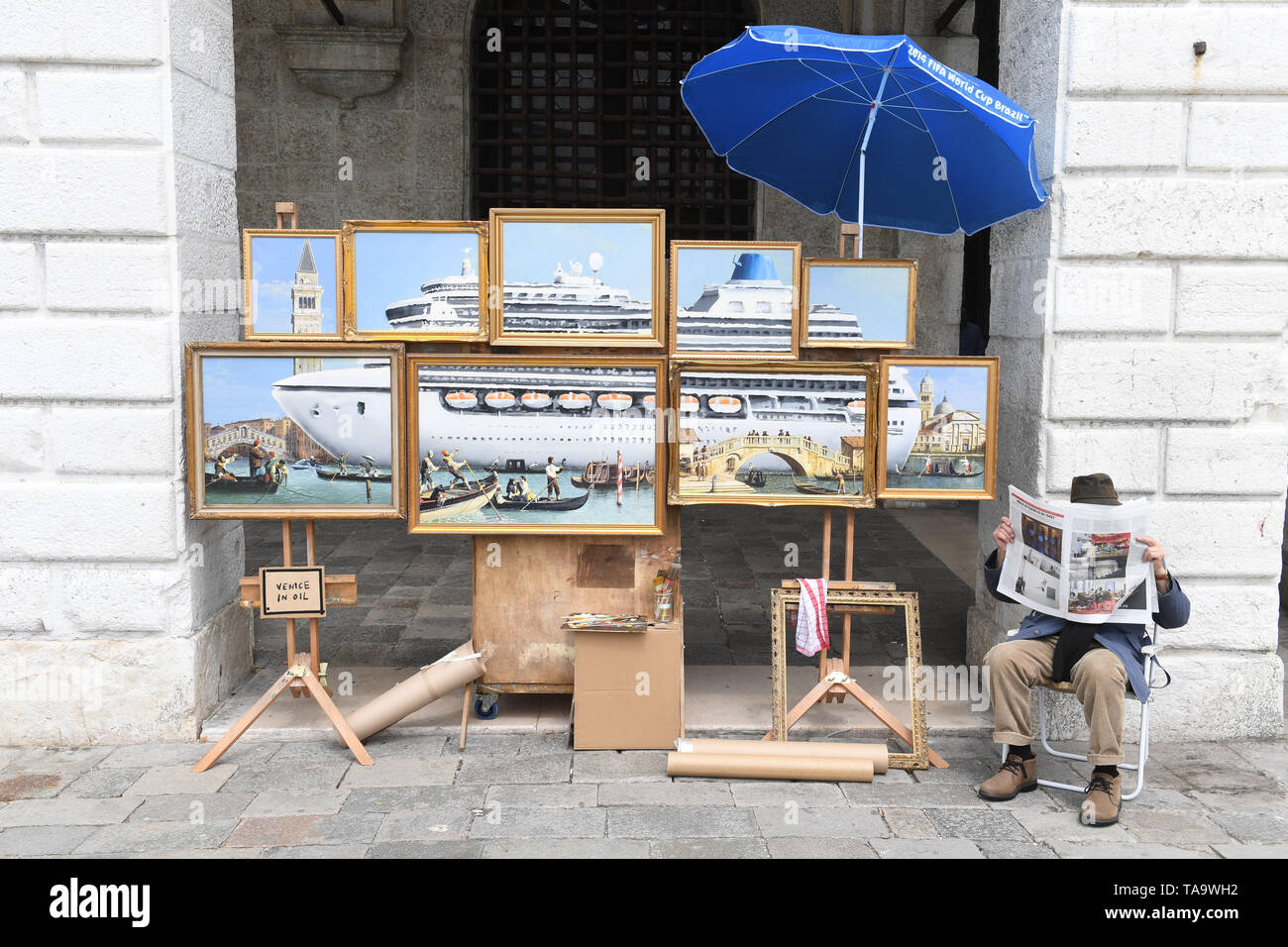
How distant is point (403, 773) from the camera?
13.9 feet

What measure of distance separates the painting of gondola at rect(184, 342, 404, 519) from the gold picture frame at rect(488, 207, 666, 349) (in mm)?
445

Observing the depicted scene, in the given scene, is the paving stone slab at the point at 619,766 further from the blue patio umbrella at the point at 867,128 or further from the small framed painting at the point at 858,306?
the blue patio umbrella at the point at 867,128

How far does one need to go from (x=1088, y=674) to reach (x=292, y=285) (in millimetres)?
3191

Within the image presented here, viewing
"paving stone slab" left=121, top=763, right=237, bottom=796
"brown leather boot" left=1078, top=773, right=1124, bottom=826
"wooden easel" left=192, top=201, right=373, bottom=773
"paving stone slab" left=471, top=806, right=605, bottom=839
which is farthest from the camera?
"wooden easel" left=192, top=201, right=373, bottom=773

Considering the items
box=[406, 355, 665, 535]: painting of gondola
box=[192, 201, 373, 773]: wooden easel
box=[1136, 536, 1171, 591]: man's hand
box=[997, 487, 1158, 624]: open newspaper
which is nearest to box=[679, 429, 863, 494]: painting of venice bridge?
box=[406, 355, 665, 535]: painting of gondola

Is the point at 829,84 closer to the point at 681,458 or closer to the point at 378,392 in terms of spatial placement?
the point at 681,458

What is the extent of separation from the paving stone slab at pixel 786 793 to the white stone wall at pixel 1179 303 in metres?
1.47

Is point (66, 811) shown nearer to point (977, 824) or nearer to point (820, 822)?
point (820, 822)

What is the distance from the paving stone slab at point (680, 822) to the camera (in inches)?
148

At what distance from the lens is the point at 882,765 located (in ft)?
13.9

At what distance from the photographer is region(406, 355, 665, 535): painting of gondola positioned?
4.40 metres

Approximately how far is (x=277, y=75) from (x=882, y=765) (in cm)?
856

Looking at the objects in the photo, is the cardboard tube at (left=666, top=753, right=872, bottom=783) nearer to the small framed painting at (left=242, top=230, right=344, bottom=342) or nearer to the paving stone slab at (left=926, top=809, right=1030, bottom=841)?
the paving stone slab at (left=926, top=809, right=1030, bottom=841)

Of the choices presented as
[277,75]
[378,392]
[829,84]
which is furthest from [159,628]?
[277,75]
